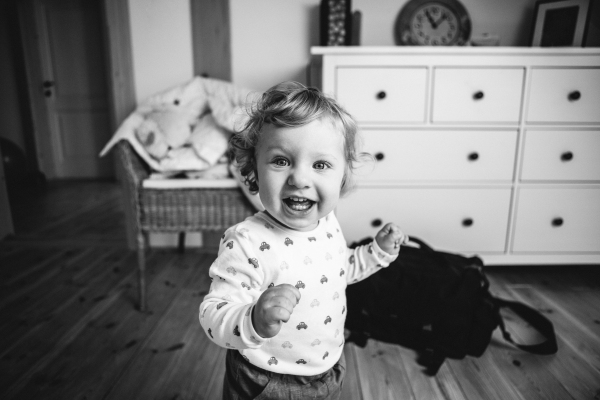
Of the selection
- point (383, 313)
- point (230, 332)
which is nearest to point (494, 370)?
point (383, 313)

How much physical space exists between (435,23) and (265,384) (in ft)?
6.41

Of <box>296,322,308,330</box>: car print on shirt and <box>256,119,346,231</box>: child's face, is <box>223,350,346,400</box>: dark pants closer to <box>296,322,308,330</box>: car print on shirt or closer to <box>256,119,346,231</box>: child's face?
<box>296,322,308,330</box>: car print on shirt

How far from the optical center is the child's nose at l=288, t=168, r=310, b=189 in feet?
2.23

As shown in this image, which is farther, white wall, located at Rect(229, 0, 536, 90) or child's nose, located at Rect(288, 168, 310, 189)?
white wall, located at Rect(229, 0, 536, 90)

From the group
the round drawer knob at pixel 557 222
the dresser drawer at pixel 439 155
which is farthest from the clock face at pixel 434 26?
the round drawer knob at pixel 557 222

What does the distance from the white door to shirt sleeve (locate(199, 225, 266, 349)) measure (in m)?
4.56

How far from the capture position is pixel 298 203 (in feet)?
2.35

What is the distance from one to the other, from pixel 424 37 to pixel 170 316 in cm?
180

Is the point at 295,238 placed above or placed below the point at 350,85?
below

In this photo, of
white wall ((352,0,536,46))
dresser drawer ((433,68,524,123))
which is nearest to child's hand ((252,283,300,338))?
dresser drawer ((433,68,524,123))

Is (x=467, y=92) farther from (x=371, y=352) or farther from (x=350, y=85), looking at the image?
(x=371, y=352)

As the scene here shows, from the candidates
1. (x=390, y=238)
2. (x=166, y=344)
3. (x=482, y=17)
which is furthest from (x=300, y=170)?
(x=482, y=17)

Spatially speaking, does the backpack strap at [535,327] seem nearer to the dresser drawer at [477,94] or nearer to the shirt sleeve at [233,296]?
the dresser drawer at [477,94]

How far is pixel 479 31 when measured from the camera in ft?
6.92
